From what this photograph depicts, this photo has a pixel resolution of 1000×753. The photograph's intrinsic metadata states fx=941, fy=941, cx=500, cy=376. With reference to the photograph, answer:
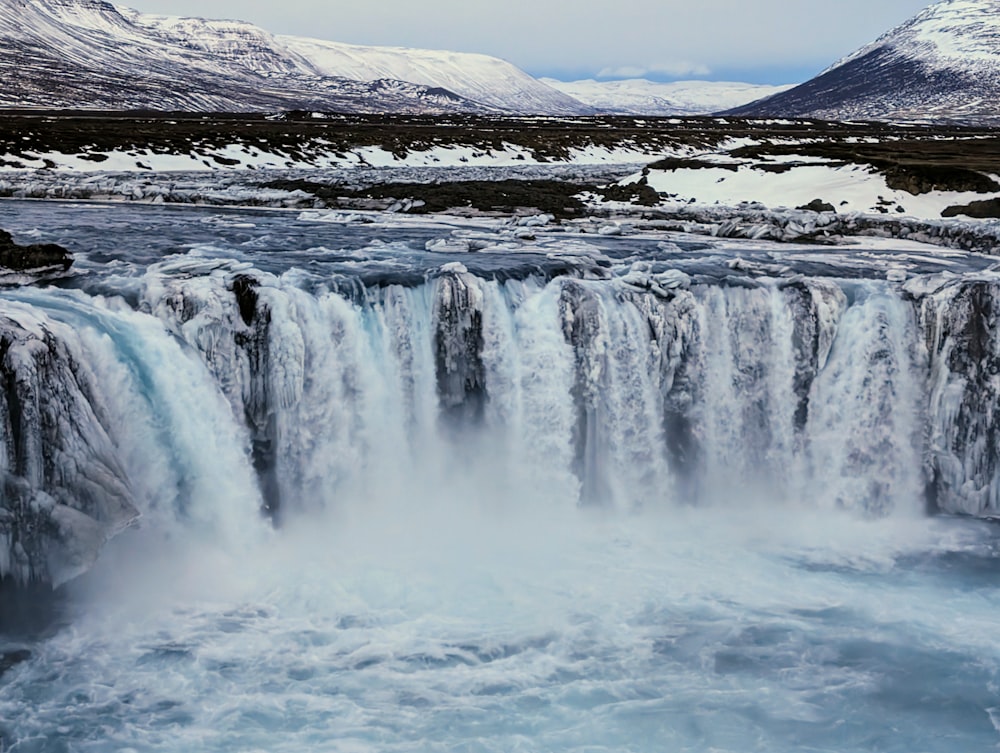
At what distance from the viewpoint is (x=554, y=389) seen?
17281mm

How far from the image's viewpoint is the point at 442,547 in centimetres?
1559

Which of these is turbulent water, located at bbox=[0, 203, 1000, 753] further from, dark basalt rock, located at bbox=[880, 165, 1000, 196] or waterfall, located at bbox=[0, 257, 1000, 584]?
dark basalt rock, located at bbox=[880, 165, 1000, 196]

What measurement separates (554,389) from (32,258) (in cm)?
951

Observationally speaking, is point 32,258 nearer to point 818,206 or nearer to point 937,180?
point 818,206

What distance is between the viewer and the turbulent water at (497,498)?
449 inches

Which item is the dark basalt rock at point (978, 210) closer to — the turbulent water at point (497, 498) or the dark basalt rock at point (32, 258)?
the turbulent water at point (497, 498)

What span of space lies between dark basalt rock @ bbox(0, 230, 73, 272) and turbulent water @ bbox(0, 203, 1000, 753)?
1.63 feet

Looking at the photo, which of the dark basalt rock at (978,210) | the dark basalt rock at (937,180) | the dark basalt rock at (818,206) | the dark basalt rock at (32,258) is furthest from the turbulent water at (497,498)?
the dark basalt rock at (937,180)

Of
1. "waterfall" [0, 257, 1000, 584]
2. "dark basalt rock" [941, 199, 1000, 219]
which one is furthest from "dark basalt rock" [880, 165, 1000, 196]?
"waterfall" [0, 257, 1000, 584]

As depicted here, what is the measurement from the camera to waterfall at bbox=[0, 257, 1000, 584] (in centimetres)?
1486

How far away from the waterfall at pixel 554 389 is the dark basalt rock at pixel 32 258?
5.43 feet

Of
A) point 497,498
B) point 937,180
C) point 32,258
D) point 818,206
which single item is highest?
point 937,180

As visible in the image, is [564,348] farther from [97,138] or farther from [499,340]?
[97,138]

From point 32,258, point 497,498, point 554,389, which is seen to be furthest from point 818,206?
point 32,258
